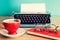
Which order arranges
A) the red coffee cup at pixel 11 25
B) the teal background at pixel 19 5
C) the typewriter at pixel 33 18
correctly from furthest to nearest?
the teal background at pixel 19 5 → the typewriter at pixel 33 18 → the red coffee cup at pixel 11 25

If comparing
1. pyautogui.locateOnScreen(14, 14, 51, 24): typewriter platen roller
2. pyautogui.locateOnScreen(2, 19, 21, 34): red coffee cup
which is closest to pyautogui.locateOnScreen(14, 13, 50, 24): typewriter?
pyautogui.locateOnScreen(14, 14, 51, 24): typewriter platen roller

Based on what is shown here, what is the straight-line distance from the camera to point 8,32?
74 cm

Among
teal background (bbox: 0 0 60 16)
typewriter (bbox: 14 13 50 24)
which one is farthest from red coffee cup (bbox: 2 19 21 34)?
teal background (bbox: 0 0 60 16)

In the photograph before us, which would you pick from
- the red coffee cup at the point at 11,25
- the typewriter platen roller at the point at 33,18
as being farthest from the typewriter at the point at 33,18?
the red coffee cup at the point at 11,25

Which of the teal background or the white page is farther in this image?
the teal background

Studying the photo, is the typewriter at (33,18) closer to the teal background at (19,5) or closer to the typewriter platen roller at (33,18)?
the typewriter platen roller at (33,18)

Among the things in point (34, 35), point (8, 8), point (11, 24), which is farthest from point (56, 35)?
point (8, 8)

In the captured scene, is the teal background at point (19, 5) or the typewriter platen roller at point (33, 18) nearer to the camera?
the typewriter platen roller at point (33, 18)

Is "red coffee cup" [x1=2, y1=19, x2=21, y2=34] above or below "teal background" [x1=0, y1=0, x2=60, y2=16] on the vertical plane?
below

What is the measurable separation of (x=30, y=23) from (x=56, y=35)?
23 centimetres

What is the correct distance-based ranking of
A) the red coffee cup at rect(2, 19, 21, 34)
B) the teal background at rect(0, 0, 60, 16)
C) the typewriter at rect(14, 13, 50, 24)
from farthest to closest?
1. the teal background at rect(0, 0, 60, 16)
2. the typewriter at rect(14, 13, 50, 24)
3. the red coffee cup at rect(2, 19, 21, 34)

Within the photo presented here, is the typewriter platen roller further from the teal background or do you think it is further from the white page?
the teal background

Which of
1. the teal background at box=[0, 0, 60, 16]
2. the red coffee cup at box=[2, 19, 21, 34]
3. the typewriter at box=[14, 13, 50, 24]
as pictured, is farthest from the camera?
the teal background at box=[0, 0, 60, 16]

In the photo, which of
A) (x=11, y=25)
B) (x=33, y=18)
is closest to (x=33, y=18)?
(x=33, y=18)
